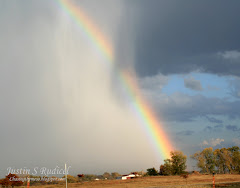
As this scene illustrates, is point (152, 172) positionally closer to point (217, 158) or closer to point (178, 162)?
point (178, 162)

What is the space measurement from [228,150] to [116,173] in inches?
2905

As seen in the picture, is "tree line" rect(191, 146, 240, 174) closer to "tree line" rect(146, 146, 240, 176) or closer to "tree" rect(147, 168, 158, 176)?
"tree line" rect(146, 146, 240, 176)

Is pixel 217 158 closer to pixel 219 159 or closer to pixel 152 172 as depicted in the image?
pixel 219 159

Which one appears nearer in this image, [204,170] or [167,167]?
[167,167]

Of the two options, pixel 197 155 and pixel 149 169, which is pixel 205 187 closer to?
pixel 149 169

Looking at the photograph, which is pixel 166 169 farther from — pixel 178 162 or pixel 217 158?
pixel 217 158

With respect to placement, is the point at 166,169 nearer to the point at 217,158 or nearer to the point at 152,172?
the point at 152,172

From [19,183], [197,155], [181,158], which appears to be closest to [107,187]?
[19,183]

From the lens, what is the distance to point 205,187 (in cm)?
6694

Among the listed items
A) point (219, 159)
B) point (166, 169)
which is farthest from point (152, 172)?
point (219, 159)

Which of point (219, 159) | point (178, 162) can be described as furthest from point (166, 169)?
point (219, 159)

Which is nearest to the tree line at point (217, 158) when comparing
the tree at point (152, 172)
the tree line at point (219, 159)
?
the tree line at point (219, 159)

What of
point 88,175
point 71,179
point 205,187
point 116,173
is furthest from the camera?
point 116,173

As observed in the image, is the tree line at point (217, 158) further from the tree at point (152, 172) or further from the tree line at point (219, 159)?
the tree at point (152, 172)
